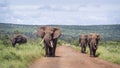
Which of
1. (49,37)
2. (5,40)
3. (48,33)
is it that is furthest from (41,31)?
(5,40)

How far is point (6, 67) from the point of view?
2058cm

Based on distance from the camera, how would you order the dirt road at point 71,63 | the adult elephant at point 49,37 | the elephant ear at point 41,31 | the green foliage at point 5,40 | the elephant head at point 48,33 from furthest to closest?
the green foliage at point 5,40
the elephant ear at point 41,31
the elephant head at point 48,33
the adult elephant at point 49,37
the dirt road at point 71,63

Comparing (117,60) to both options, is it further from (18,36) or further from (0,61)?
(18,36)

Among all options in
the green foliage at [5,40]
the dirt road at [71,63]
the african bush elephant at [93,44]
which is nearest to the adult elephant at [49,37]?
the african bush elephant at [93,44]

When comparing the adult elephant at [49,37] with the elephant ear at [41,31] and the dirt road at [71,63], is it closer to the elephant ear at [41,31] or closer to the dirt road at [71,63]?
the elephant ear at [41,31]

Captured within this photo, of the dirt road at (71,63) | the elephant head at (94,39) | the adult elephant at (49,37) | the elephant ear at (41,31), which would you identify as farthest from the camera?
the elephant head at (94,39)

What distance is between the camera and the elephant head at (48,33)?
34.7 m

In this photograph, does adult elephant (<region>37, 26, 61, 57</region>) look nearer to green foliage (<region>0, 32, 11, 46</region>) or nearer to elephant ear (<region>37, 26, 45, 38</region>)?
elephant ear (<region>37, 26, 45, 38</region>)

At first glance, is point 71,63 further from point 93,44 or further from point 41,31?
point 93,44

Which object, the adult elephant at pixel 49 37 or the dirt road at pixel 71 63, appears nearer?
the dirt road at pixel 71 63

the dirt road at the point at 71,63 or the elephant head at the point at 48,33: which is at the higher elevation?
the elephant head at the point at 48,33

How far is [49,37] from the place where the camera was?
34.8 meters

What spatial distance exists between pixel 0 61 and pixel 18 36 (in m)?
36.8

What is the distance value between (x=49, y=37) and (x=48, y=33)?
21.0 inches
